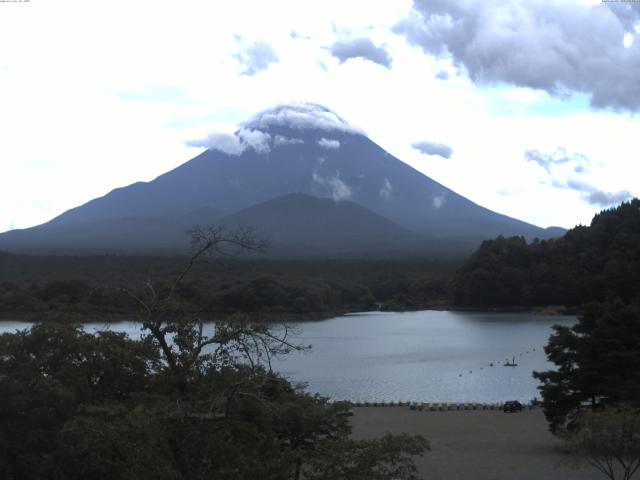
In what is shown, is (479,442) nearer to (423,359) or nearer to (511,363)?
(511,363)

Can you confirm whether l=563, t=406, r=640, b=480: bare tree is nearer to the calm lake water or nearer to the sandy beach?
the sandy beach

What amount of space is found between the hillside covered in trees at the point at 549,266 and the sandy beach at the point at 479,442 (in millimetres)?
30939

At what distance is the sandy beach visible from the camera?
Result: 11391mm

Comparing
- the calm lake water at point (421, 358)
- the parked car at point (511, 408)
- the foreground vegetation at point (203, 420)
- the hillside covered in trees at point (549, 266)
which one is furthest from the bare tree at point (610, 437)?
the hillside covered in trees at point (549, 266)

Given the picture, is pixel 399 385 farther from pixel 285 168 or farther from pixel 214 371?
pixel 285 168

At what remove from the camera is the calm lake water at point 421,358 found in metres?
21.7

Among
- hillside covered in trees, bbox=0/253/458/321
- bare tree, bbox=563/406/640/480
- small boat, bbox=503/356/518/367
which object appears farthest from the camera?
hillside covered in trees, bbox=0/253/458/321

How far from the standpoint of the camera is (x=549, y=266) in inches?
2007

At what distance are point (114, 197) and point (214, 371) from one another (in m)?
125

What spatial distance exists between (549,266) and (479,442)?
3878cm

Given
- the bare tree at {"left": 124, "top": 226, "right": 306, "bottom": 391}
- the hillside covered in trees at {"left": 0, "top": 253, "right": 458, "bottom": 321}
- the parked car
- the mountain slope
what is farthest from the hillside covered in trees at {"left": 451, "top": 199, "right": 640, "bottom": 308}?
the bare tree at {"left": 124, "top": 226, "right": 306, "bottom": 391}

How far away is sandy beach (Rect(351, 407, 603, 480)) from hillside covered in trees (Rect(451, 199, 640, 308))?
30939mm

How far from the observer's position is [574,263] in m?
49.9

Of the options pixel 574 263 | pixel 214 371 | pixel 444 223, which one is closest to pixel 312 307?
pixel 574 263
